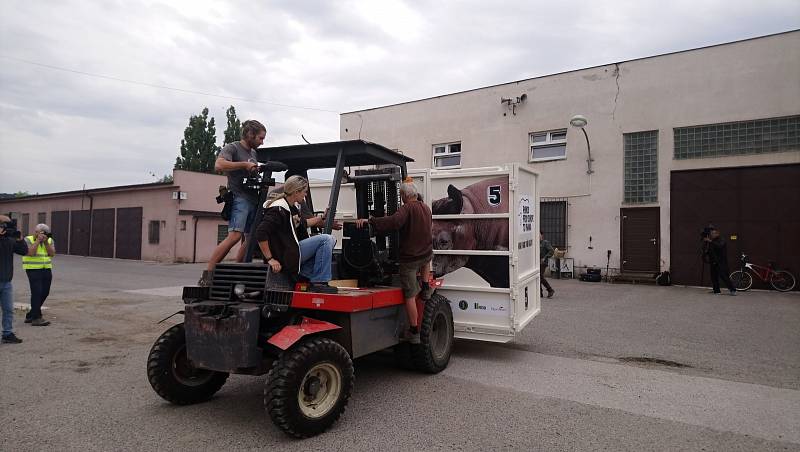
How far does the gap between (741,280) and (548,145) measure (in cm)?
717

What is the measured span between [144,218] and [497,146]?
1935 centimetres

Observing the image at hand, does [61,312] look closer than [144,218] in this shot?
Yes

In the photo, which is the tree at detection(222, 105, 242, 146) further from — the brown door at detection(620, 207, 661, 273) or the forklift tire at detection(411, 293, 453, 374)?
the forklift tire at detection(411, 293, 453, 374)

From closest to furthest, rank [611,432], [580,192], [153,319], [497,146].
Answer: [611,432]
[153,319]
[580,192]
[497,146]

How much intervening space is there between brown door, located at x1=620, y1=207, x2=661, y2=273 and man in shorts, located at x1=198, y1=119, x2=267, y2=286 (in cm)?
1396

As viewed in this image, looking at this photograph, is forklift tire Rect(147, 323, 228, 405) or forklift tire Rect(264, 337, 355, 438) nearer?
forklift tire Rect(264, 337, 355, 438)

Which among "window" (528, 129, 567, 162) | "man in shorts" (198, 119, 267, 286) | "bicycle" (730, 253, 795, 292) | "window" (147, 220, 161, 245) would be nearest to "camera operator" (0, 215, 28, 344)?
"man in shorts" (198, 119, 267, 286)

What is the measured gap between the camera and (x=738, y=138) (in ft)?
47.8

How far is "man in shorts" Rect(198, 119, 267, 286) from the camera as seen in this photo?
4797mm

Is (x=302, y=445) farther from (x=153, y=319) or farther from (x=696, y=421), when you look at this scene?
(x=153, y=319)

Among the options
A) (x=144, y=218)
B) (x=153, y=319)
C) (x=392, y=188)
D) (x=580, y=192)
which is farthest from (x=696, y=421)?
(x=144, y=218)

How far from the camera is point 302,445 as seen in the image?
12.3ft

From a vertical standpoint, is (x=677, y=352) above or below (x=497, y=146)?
below

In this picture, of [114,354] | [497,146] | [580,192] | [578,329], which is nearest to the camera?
[114,354]
